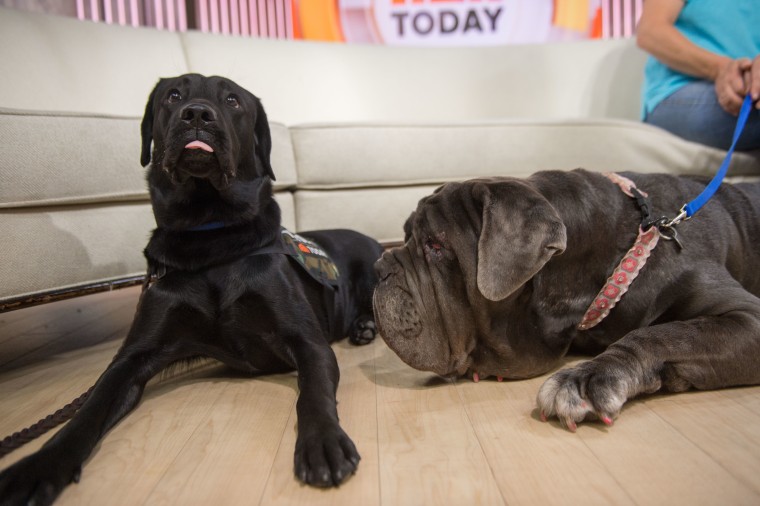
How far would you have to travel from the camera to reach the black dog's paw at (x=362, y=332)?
7.33ft

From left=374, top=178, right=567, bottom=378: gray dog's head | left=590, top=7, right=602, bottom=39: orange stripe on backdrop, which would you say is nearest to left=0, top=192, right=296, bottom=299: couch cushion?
left=374, top=178, right=567, bottom=378: gray dog's head

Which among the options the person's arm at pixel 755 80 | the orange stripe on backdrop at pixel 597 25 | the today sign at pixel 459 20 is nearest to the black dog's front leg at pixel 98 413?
the person's arm at pixel 755 80

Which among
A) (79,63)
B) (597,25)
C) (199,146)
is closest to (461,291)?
(199,146)

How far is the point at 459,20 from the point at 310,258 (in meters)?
3.81

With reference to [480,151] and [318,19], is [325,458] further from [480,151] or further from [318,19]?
[318,19]

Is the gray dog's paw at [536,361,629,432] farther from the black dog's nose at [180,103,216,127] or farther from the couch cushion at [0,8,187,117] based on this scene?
the couch cushion at [0,8,187,117]

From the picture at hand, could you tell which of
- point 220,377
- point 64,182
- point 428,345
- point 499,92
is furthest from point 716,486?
point 499,92

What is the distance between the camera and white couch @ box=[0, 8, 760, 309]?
209 cm

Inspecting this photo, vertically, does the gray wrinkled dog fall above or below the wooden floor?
above

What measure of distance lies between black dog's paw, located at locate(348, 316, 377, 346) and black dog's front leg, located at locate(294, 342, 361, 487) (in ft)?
2.13

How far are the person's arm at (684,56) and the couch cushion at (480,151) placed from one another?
39 centimetres

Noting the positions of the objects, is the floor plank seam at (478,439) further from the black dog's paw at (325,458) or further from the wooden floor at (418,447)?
the black dog's paw at (325,458)

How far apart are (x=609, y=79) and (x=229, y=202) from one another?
320 centimetres

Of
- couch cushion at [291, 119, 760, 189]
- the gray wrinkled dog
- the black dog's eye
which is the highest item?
the black dog's eye
